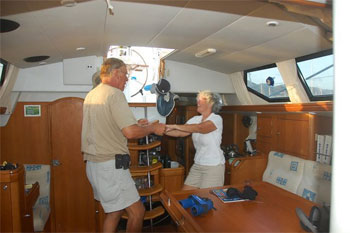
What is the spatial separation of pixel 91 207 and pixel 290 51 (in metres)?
3.38

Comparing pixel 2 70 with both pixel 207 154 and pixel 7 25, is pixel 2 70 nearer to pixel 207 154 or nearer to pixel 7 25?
pixel 7 25

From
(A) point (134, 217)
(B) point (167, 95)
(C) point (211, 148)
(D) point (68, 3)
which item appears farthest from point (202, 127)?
(D) point (68, 3)

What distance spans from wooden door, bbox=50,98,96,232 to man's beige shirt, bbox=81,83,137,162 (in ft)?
6.65

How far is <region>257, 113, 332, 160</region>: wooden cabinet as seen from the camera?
2.91 m

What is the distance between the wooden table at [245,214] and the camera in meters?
1.50

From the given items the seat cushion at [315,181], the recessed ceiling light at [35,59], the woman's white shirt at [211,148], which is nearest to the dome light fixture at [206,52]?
the woman's white shirt at [211,148]

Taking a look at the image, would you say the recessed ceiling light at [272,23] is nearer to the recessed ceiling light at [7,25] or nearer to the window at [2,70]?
the recessed ceiling light at [7,25]

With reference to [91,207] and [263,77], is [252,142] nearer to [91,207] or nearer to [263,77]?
[263,77]

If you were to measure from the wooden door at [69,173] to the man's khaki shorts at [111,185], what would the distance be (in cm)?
198

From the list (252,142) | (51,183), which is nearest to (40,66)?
(51,183)

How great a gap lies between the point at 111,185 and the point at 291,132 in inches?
94.1

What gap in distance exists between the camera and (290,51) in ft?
8.71

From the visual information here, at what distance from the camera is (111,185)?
1.90 meters

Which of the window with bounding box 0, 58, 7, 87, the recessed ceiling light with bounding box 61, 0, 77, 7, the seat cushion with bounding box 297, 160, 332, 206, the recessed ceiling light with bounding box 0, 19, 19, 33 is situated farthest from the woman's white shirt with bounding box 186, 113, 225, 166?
the window with bounding box 0, 58, 7, 87
